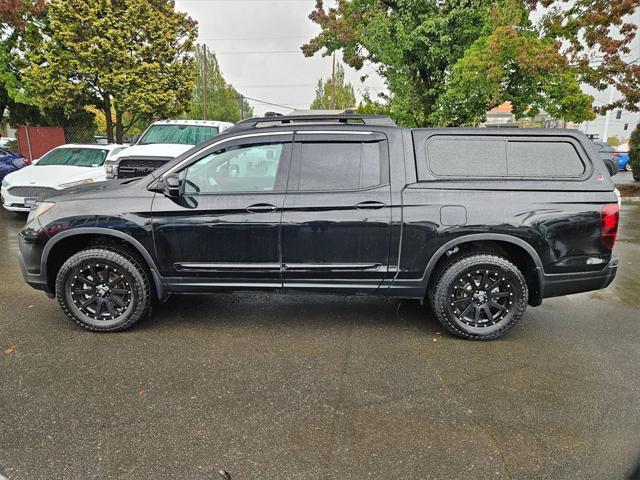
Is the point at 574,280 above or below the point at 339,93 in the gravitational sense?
below

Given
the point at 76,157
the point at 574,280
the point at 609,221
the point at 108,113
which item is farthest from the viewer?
the point at 108,113

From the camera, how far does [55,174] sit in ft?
28.6

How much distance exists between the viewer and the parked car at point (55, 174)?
844 centimetres

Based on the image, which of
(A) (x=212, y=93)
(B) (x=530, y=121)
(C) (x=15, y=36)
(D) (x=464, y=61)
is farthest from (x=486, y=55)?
(A) (x=212, y=93)

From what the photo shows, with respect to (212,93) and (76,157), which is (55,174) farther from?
(212,93)

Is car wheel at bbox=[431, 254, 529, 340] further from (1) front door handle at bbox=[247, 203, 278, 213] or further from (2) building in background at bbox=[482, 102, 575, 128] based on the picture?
(2) building in background at bbox=[482, 102, 575, 128]

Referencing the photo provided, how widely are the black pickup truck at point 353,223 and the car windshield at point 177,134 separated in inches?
220

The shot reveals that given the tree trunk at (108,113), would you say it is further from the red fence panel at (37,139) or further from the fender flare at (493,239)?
the fender flare at (493,239)

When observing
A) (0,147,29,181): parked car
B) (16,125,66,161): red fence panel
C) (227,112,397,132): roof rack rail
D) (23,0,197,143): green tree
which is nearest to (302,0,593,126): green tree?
(23,0,197,143): green tree

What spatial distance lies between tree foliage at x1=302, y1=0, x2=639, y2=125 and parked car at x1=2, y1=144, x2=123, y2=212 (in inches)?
354

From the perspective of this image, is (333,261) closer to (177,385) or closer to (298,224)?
(298,224)

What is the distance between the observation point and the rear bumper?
372 centimetres

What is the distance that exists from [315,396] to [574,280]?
2.42 metres

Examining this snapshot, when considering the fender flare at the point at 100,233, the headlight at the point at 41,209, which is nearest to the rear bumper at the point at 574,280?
the fender flare at the point at 100,233
